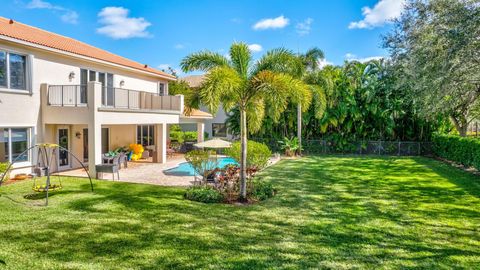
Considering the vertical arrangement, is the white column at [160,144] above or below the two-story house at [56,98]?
below

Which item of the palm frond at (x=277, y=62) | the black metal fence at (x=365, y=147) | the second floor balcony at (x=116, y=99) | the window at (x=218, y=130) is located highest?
the palm frond at (x=277, y=62)

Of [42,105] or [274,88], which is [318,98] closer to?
[274,88]

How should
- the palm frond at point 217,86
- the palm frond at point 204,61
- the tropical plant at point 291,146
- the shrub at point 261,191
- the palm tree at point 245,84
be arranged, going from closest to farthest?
the palm frond at point 217,86 → the palm tree at point 245,84 → the shrub at point 261,191 → the palm frond at point 204,61 → the tropical plant at point 291,146

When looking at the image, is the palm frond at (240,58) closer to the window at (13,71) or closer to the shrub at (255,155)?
the shrub at (255,155)

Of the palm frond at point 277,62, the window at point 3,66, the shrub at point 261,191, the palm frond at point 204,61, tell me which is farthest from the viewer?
the window at point 3,66

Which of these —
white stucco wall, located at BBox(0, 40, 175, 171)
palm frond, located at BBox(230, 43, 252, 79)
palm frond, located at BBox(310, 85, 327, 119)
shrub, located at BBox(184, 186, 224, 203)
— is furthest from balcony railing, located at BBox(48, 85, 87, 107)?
palm frond, located at BBox(310, 85, 327, 119)

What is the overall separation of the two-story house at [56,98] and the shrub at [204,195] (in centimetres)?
610

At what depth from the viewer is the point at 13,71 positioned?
14.2 m

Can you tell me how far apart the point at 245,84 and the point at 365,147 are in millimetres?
19338

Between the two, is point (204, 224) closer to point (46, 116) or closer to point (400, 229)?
point (400, 229)

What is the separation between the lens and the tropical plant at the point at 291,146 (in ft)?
84.1

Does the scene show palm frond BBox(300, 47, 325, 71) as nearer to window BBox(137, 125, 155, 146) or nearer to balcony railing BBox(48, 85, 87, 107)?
window BBox(137, 125, 155, 146)

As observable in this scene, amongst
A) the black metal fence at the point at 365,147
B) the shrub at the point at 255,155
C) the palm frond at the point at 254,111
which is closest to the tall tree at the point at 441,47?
the palm frond at the point at 254,111

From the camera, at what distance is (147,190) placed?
12742 mm
